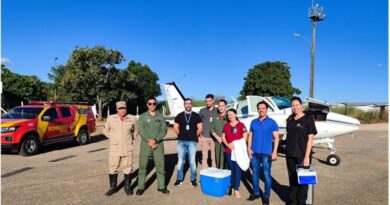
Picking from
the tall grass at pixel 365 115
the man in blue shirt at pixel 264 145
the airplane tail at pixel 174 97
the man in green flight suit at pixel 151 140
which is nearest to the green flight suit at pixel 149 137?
Result: the man in green flight suit at pixel 151 140

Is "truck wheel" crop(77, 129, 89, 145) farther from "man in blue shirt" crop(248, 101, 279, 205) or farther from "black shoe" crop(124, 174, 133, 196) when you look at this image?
"man in blue shirt" crop(248, 101, 279, 205)

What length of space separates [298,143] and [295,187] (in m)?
0.73

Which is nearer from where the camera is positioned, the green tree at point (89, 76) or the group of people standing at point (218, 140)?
the group of people standing at point (218, 140)

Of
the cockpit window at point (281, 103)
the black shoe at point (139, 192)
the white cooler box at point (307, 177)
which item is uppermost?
the cockpit window at point (281, 103)

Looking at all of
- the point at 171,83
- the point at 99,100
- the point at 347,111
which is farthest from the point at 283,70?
the point at 171,83

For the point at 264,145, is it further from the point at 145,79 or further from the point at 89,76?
the point at 145,79

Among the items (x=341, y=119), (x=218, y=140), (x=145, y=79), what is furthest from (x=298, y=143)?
(x=145, y=79)

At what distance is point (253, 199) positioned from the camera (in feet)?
21.7

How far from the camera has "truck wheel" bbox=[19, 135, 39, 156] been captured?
12.2 meters

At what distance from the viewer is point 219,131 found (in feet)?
25.4

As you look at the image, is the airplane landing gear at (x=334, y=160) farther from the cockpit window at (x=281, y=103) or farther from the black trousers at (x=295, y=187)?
the black trousers at (x=295, y=187)

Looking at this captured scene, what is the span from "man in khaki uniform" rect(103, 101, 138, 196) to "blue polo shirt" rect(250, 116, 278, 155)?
93.3 inches

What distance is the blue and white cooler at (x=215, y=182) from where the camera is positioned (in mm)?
6828

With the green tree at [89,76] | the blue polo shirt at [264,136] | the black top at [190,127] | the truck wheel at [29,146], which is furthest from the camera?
the green tree at [89,76]
